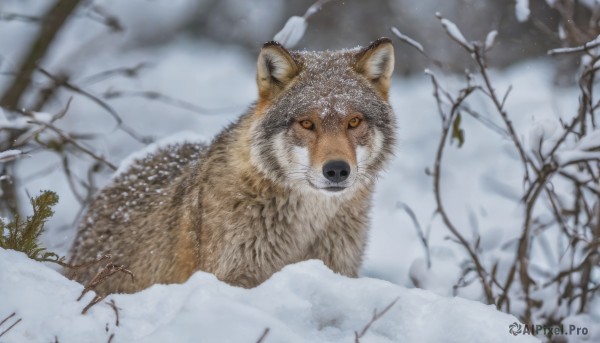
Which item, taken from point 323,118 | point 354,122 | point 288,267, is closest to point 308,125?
point 323,118

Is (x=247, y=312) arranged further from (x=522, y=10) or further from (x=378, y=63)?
(x=522, y=10)

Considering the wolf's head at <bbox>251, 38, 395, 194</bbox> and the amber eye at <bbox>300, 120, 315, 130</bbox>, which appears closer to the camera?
the wolf's head at <bbox>251, 38, 395, 194</bbox>

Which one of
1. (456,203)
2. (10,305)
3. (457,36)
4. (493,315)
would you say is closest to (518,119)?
(456,203)

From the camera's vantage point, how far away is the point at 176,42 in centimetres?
1388

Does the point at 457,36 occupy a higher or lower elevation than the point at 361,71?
higher

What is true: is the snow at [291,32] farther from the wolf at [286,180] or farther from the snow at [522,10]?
the snow at [522,10]

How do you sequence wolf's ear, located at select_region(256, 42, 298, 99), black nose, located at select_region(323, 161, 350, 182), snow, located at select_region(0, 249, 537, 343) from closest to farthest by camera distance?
snow, located at select_region(0, 249, 537, 343), black nose, located at select_region(323, 161, 350, 182), wolf's ear, located at select_region(256, 42, 298, 99)

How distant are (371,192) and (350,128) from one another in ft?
2.03

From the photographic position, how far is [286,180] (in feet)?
15.0

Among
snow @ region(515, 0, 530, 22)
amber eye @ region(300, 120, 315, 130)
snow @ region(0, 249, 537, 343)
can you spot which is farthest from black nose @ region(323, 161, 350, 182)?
snow @ region(515, 0, 530, 22)

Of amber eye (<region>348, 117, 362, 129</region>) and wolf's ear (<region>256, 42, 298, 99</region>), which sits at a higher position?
wolf's ear (<region>256, 42, 298, 99</region>)

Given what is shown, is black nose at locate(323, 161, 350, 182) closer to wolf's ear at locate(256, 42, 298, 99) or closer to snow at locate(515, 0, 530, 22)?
wolf's ear at locate(256, 42, 298, 99)

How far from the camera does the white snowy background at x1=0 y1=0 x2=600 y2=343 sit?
2.65 meters

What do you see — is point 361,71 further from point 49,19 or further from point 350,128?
point 49,19
